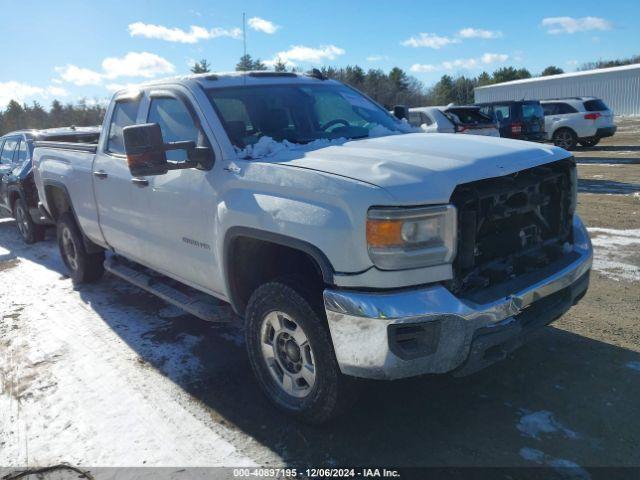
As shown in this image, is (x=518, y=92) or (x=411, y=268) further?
(x=518, y=92)

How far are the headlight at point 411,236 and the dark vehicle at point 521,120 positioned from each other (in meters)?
14.7

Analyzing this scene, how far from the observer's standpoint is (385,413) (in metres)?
3.33

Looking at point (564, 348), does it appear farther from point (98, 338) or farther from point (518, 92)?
point (518, 92)

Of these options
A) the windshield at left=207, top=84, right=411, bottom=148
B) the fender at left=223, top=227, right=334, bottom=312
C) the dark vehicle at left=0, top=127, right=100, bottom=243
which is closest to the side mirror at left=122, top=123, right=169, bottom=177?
the windshield at left=207, top=84, right=411, bottom=148

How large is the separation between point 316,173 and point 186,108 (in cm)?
150

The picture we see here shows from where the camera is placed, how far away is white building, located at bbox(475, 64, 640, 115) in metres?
39.9

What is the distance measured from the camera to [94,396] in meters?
3.72

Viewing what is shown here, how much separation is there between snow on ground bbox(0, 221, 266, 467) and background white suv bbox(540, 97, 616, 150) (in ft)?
57.9

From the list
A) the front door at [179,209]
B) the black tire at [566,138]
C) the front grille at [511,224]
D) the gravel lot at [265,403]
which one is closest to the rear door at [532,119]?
the black tire at [566,138]

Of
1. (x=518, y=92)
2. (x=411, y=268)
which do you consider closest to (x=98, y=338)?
(x=411, y=268)

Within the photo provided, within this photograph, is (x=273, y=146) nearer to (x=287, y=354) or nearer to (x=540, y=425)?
(x=287, y=354)

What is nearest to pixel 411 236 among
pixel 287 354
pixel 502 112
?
pixel 287 354

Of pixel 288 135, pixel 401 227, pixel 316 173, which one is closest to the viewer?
pixel 401 227

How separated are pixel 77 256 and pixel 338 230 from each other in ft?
15.0
